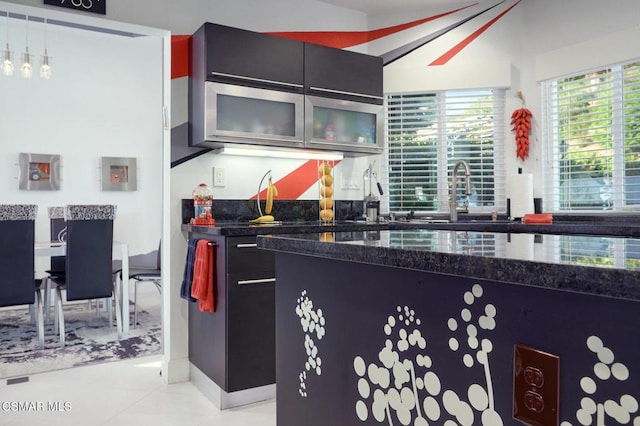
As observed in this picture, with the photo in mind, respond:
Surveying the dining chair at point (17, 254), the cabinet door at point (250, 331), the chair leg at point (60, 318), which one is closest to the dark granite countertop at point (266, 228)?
the cabinet door at point (250, 331)

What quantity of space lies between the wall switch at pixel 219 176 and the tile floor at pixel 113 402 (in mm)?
1299

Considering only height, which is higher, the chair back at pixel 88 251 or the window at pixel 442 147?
the window at pixel 442 147

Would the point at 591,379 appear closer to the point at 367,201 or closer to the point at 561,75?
the point at 367,201

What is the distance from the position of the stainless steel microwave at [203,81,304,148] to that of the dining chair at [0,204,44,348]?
5.79ft

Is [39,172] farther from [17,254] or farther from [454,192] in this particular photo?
[454,192]

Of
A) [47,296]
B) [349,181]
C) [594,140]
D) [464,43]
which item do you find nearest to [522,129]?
[594,140]

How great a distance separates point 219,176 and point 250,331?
115 cm

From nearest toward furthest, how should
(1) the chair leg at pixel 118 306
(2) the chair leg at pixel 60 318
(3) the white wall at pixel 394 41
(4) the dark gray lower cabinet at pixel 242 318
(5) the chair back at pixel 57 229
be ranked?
(4) the dark gray lower cabinet at pixel 242 318 < (3) the white wall at pixel 394 41 < (2) the chair leg at pixel 60 318 < (1) the chair leg at pixel 118 306 < (5) the chair back at pixel 57 229

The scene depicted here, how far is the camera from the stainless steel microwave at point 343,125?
3375 mm

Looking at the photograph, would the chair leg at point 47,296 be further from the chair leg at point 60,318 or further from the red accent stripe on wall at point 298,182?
the red accent stripe on wall at point 298,182

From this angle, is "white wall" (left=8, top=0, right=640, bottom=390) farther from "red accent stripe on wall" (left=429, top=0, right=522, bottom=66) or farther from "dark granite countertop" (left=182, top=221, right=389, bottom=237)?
"dark granite countertop" (left=182, top=221, right=389, bottom=237)

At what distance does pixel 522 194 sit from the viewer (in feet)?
12.2

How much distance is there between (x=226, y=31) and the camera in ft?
9.82

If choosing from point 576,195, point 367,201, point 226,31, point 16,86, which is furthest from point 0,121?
point 576,195
